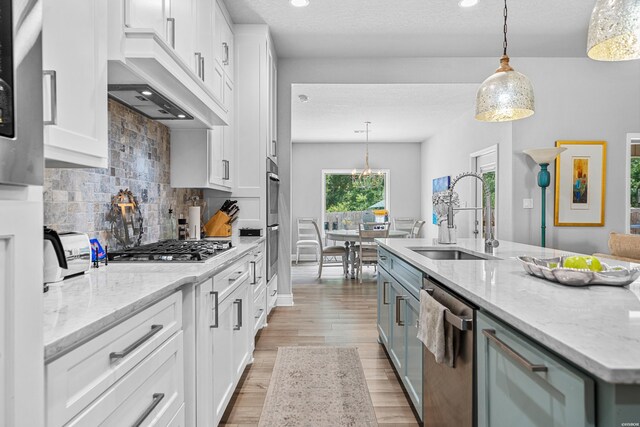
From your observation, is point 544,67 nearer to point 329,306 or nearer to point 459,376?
point 329,306

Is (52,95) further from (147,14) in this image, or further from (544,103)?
(544,103)

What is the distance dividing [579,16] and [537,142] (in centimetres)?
144

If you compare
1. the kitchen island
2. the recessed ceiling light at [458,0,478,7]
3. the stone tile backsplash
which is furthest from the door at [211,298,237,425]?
the recessed ceiling light at [458,0,478,7]

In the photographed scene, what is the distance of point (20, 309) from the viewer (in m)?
0.60

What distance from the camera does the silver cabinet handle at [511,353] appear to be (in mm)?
911

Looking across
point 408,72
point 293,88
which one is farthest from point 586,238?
point 293,88

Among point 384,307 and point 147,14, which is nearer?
point 147,14

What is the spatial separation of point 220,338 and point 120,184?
3.26 feet

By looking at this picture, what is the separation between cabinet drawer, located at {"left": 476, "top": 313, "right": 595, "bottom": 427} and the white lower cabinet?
1056mm

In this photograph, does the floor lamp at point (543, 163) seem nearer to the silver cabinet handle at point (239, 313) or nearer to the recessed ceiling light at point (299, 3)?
the recessed ceiling light at point (299, 3)

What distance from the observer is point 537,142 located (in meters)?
4.72

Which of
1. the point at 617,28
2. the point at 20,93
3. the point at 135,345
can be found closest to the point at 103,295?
the point at 135,345

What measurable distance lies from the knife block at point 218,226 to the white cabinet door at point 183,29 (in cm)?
140

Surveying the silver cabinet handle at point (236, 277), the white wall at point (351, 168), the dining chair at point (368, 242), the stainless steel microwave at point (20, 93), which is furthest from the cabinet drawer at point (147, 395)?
the white wall at point (351, 168)
